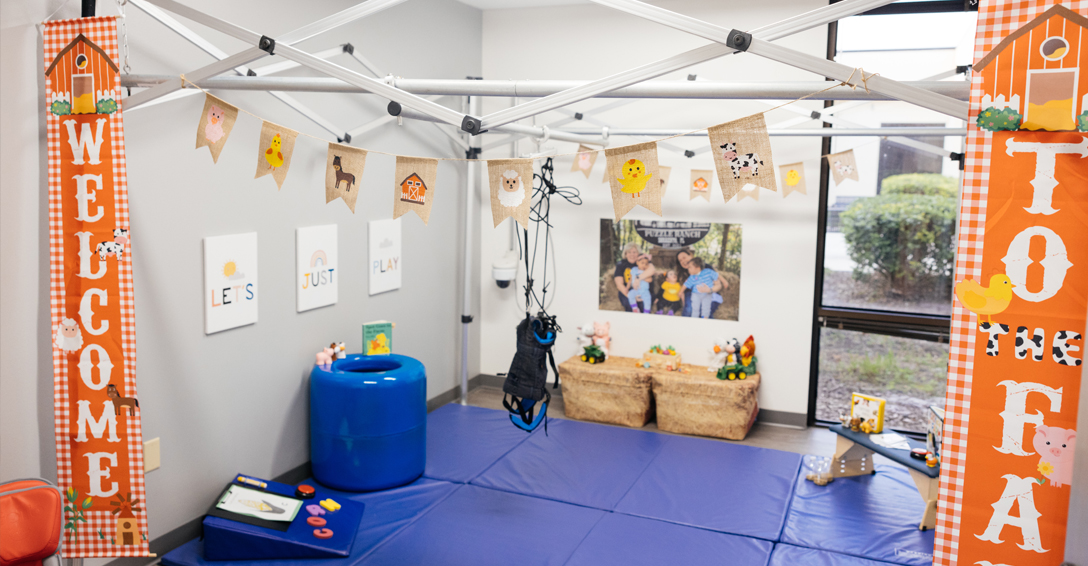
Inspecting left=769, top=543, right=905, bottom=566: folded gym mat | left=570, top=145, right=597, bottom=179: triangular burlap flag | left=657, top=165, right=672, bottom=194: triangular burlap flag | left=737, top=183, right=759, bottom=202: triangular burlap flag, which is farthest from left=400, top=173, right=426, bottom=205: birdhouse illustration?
left=737, top=183, right=759, bottom=202: triangular burlap flag

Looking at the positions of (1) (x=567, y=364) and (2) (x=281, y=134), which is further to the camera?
(1) (x=567, y=364)

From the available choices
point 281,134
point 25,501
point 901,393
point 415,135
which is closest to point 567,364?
point 415,135

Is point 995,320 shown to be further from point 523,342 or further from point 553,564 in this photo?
point 523,342

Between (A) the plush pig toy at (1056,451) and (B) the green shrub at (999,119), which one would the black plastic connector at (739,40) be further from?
(A) the plush pig toy at (1056,451)

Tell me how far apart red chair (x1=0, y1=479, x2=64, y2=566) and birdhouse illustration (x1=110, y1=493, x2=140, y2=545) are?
358 millimetres

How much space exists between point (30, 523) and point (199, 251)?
1582 mm

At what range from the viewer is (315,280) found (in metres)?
4.71

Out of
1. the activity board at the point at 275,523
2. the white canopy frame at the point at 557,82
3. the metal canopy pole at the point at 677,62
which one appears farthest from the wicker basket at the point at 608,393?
the metal canopy pole at the point at 677,62

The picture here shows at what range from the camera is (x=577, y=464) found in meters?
5.07

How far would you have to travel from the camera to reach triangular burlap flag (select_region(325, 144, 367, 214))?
10.3 ft

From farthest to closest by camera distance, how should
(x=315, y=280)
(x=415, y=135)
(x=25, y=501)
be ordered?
(x=415, y=135), (x=315, y=280), (x=25, y=501)

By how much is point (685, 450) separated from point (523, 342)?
60.1 inches

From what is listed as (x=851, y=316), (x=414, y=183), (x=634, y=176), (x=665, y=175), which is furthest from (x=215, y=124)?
(x=851, y=316)

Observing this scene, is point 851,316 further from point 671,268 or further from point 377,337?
point 377,337
